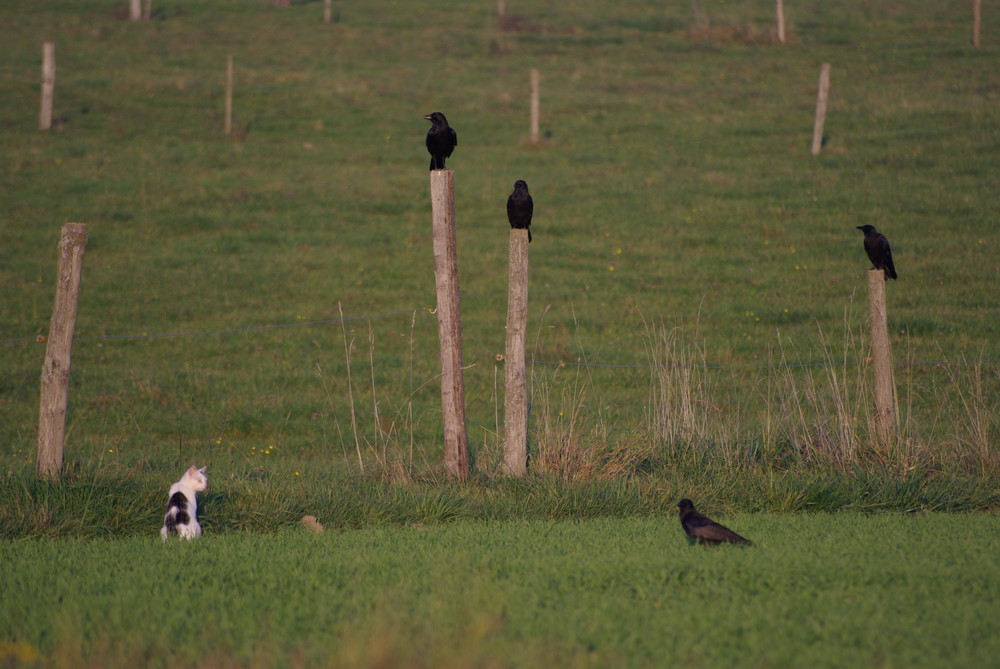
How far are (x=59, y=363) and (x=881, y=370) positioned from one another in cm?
693

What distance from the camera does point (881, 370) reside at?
28.5ft

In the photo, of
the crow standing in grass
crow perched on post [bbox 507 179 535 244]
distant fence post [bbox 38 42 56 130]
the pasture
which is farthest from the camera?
distant fence post [bbox 38 42 56 130]

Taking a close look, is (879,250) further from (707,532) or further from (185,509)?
(185,509)

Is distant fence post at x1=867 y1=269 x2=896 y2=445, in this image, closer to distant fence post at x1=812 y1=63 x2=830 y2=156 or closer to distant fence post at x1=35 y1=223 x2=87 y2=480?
distant fence post at x1=35 y1=223 x2=87 y2=480

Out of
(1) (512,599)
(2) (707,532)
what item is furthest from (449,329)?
(1) (512,599)

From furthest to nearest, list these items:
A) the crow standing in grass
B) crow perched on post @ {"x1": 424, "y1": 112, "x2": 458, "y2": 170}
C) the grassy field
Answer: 1. the grassy field
2. crow perched on post @ {"x1": 424, "y1": 112, "x2": 458, "y2": 170}
3. the crow standing in grass

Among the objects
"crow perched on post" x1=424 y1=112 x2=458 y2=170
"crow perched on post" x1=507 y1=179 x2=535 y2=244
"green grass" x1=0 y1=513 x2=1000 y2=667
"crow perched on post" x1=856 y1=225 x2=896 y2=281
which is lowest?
"green grass" x1=0 y1=513 x2=1000 y2=667

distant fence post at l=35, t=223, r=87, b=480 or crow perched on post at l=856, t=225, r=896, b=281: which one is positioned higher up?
crow perched on post at l=856, t=225, r=896, b=281

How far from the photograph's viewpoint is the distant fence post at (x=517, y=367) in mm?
8094

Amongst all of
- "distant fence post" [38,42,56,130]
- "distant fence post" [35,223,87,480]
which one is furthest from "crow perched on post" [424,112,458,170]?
"distant fence post" [38,42,56,130]

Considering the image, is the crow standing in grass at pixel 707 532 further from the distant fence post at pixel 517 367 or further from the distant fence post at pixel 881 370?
the distant fence post at pixel 881 370

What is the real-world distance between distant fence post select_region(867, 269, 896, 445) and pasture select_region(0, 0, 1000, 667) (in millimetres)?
148

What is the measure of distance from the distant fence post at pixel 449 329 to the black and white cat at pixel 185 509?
7.09ft

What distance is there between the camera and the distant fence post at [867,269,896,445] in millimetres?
8523
